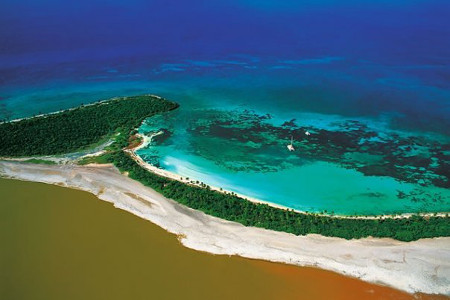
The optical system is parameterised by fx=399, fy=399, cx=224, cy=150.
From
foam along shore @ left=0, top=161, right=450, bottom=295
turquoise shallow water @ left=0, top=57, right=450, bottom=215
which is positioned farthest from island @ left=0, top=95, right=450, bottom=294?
turquoise shallow water @ left=0, top=57, right=450, bottom=215

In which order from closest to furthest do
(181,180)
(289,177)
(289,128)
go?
(181,180) < (289,177) < (289,128)

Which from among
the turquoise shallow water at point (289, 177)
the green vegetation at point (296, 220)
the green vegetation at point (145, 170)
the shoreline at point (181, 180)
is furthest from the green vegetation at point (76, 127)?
the green vegetation at point (296, 220)

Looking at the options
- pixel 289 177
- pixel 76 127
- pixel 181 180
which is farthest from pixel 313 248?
pixel 76 127

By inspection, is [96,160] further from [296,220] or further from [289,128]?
[289,128]

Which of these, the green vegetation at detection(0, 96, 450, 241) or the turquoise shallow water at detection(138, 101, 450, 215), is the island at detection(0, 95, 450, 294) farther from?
the turquoise shallow water at detection(138, 101, 450, 215)

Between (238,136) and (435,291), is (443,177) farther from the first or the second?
(238,136)

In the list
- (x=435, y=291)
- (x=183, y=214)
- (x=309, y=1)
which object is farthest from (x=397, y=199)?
(x=309, y=1)
